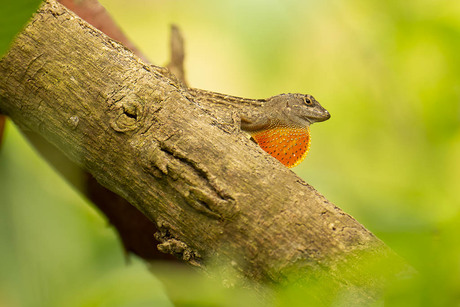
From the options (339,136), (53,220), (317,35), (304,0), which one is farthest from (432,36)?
(53,220)

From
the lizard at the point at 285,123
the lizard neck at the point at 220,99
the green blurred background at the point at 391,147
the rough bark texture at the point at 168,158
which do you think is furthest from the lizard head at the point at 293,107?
the rough bark texture at the point at 168,158

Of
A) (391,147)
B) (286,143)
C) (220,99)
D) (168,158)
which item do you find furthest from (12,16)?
(286,143)

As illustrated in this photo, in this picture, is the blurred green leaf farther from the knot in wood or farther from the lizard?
the lizard

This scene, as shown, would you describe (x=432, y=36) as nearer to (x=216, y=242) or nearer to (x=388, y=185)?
(x=388, y=185)

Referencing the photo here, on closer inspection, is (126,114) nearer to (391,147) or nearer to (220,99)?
(220,99)

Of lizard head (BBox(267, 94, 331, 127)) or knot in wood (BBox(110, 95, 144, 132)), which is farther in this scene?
lizard head (BBox(267, 94, 331, 127))

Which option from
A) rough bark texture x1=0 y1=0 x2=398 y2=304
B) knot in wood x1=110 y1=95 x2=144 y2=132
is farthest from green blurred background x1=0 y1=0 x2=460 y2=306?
knot in wood x1=110 y1=95 x2=144 y2=132
